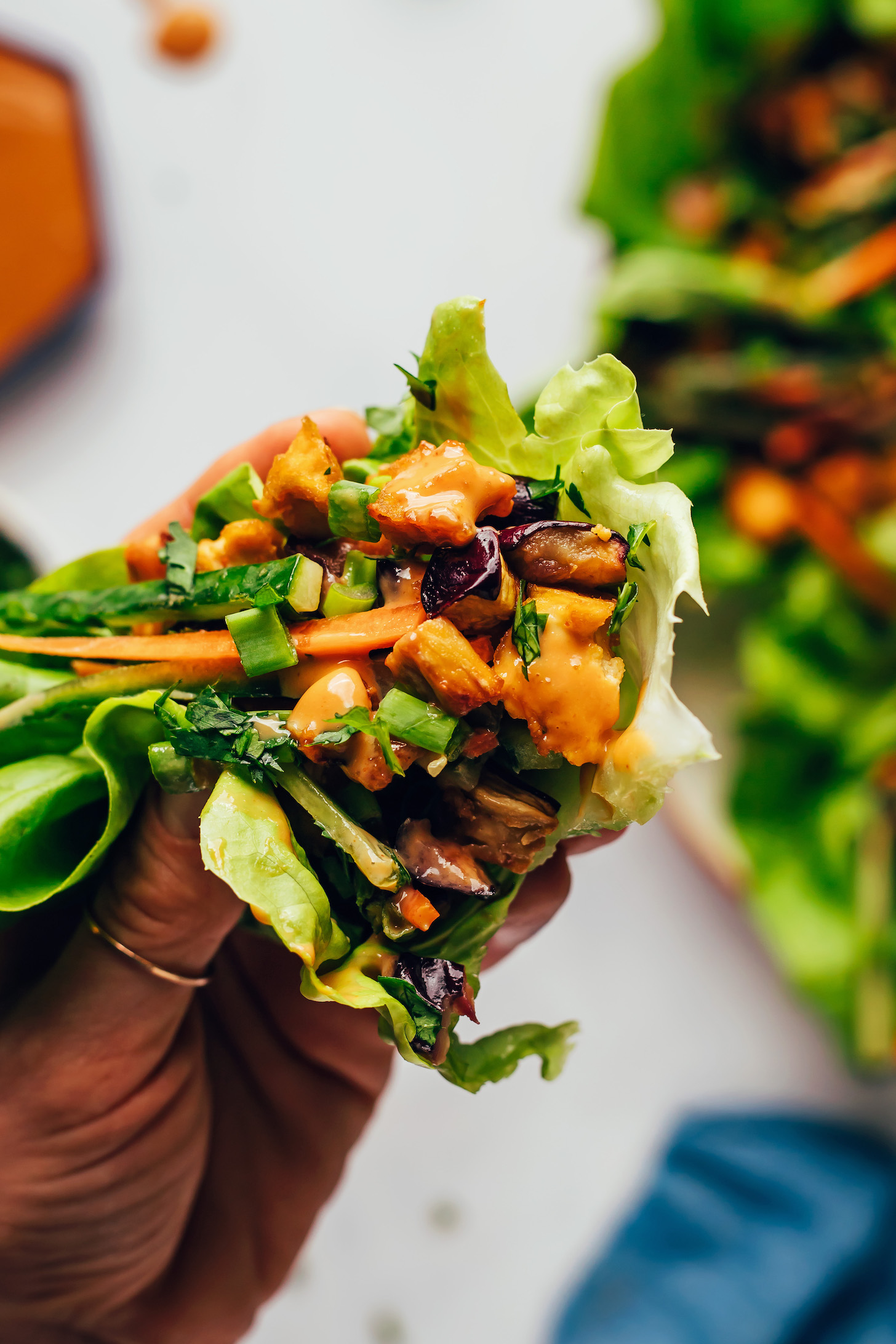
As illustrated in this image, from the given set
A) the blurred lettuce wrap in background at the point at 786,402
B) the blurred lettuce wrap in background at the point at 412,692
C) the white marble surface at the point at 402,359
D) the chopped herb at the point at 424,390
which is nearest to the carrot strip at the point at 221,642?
the blurred lettuce wrap in background at the point at 412,692

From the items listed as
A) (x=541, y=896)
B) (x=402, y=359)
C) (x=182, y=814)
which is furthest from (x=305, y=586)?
(x=402, y=359)

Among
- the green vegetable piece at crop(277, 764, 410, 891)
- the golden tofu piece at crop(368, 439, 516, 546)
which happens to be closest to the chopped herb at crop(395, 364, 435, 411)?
the golden tofu piece at crop(368, 439, 516, 546)

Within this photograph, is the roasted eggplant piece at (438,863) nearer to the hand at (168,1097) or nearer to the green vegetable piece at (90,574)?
the hand at (168,1097)

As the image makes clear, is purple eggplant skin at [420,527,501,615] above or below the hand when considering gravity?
above

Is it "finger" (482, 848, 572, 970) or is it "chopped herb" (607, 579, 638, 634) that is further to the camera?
"finger" (482, 848, 572, 970)

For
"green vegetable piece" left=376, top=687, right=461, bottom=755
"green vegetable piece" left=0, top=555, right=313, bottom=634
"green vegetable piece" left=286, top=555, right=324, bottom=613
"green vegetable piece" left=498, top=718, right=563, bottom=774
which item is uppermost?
"green vegetable piece" left=0, top=555, right=313, bottom=634

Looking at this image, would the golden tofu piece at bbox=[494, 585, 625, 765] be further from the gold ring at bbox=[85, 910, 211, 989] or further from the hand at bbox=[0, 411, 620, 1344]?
the gold ring at bbox=[85, 910, 211, 989]

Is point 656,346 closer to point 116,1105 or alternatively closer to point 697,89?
point 697,89
